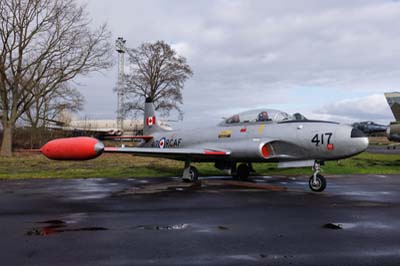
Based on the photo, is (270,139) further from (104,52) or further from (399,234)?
(104,52)

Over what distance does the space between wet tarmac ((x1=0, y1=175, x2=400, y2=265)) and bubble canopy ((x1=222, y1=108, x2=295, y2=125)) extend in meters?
3.01

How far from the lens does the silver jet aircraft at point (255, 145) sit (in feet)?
37.3

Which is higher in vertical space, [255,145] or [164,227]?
[255,145]

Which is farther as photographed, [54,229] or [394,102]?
[394,102]

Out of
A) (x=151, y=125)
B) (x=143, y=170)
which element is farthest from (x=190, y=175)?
(x=143, y=170)

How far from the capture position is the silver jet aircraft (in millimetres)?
11359

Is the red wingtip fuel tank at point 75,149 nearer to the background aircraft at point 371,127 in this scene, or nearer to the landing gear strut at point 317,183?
the landing gear strut at point 317,183

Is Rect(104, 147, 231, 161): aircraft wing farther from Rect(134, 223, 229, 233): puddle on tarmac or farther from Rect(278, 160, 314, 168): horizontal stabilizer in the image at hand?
Rect(134, 223, 229, 233): puddle on tarmac

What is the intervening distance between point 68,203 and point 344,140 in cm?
735

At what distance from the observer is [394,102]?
80.9ft

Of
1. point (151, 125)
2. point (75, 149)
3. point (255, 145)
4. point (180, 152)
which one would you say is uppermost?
point (151, 125)


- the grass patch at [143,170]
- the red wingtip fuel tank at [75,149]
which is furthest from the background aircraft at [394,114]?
the red wingtip fuel tank at [75,149]

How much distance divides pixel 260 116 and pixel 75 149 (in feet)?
20.0

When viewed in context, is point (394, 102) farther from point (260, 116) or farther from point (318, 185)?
point (318, 185)
